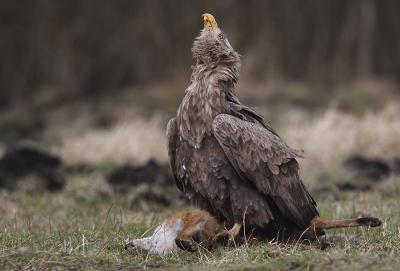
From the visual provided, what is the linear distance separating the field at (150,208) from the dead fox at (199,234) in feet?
0.32

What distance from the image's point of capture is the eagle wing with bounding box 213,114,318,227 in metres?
5.23

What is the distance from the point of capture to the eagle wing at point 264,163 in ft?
17.1

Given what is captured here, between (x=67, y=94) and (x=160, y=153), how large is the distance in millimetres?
7787

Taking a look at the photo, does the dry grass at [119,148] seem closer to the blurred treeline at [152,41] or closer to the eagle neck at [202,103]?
the eagle neck at [202,103]

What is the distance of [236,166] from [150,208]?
2896 millimetres

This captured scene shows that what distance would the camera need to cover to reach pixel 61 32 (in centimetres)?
1916

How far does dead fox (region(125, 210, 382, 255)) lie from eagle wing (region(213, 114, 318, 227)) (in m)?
0.15

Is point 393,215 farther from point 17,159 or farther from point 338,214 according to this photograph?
point 17,159

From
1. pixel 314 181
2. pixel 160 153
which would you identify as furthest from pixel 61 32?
pixel 314 181

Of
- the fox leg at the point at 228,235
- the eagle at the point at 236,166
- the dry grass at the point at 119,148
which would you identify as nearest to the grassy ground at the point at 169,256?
the fox leg at the point at 228,235

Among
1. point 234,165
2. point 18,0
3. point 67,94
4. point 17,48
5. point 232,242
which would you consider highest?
point 18,0

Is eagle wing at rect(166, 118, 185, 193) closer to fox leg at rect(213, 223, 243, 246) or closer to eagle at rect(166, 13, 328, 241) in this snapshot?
eagle at rect(166, 13, 328, 241)

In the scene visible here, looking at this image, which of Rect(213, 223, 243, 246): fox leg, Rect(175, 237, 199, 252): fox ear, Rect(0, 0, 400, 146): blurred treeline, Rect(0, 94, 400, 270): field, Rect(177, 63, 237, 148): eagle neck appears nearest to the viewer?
Rect(0, 94, 400, 270): field

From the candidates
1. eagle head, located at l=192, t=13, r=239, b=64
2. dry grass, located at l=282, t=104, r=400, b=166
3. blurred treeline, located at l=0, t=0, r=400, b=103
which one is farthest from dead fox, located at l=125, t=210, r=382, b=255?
blurred treeline, located at l=0, t=0, r=400, b=103
